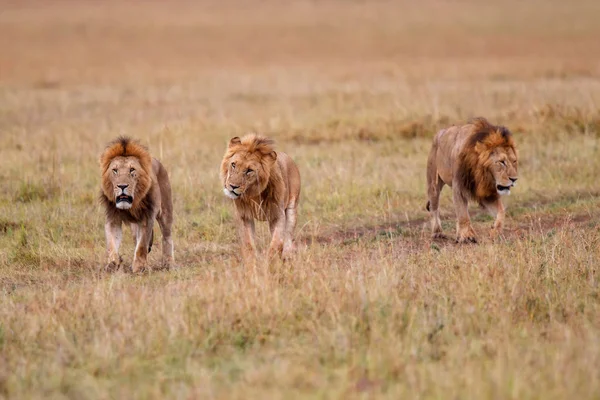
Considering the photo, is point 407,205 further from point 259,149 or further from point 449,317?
point 449,317

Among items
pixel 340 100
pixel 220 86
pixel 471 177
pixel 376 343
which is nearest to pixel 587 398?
pixel 376 343

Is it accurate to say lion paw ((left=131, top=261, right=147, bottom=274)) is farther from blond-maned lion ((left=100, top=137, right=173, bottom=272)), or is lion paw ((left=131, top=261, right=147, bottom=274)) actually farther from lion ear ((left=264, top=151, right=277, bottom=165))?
lion ear ((left=264, top=151, right=277, bottom=165))

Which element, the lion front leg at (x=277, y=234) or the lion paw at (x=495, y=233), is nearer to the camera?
the lion front leg at (x=277, y=234)

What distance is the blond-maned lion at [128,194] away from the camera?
8477 millimetres

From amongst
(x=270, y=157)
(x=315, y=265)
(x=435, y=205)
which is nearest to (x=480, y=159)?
(x=435, y=205)

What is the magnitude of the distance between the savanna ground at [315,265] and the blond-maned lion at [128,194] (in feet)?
1.11

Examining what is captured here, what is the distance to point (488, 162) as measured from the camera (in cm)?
947

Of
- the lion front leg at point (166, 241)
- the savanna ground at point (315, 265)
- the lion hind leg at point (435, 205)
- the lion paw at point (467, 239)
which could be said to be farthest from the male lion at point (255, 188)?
the lion hind leg at point (435, 205)

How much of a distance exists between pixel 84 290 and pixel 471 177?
13.8ft

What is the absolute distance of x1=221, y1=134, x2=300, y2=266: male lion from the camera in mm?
8102

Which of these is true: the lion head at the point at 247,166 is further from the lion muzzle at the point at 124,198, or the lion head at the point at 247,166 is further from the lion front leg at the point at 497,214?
the lion front leg at the point at 497,214

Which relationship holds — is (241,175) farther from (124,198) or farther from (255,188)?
(124,198)

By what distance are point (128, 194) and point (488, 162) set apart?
11.1ft

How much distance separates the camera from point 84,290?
7.14 meters
